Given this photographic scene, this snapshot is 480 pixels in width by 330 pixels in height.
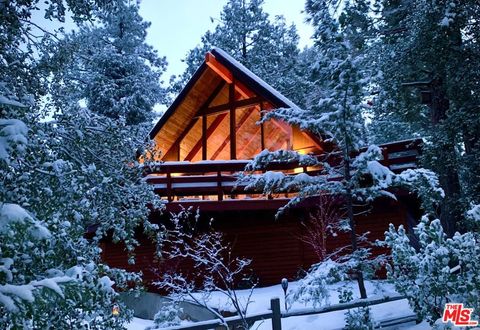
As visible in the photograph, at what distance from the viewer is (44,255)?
428cm

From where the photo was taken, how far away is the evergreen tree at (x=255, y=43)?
84.6 ft

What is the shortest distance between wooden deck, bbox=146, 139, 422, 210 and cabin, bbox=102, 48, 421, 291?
1.1 inches

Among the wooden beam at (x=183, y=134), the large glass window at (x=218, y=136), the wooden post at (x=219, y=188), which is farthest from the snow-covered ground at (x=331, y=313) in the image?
the wooden beam at (x=183, y=134)

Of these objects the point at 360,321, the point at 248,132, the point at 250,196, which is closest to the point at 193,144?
the point at 248,132

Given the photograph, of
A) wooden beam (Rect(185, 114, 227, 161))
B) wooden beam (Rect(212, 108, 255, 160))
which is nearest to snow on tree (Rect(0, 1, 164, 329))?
wooden beam (Rect(212, 108, 255, 160))

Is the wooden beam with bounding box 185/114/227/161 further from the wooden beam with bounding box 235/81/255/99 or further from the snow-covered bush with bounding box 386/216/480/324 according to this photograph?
the snow-covered bush with bounding box 386/216/480/324

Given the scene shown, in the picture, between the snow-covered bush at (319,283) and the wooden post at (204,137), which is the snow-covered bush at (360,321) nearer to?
the snow-covered bush at (319,283)

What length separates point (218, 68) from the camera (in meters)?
15.3

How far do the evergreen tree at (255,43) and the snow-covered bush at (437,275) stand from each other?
19906mm

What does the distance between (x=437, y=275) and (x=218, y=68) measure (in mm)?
11601

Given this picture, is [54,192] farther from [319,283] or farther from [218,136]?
[218,136]

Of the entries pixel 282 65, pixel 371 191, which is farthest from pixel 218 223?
pixel 282 65

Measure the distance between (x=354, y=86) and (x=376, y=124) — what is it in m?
21.1

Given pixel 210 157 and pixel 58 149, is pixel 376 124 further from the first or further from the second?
pixel 58 149
